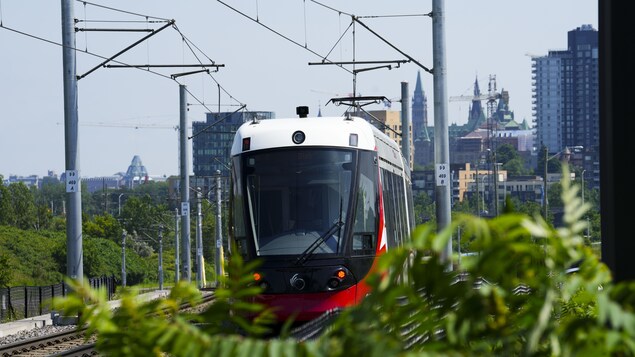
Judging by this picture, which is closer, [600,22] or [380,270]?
[380,270]

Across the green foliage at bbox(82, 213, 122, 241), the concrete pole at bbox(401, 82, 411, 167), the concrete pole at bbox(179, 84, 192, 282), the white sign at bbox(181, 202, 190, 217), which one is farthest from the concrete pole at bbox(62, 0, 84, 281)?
the green foliage at bbox(82, 213, 122, 241)

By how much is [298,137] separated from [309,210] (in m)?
1.02

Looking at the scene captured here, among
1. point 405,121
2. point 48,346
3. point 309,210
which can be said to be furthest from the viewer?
point 405,121

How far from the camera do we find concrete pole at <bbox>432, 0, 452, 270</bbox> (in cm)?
2589

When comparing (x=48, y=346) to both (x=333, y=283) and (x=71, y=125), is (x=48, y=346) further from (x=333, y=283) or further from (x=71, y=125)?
(x=333, y=283)

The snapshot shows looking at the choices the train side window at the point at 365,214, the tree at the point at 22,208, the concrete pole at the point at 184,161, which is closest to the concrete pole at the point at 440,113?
the train side window at the point at 365,214

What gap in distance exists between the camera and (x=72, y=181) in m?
26.0

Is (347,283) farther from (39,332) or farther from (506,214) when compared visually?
(506,214)

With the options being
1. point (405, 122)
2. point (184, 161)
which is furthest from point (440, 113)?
point (184, 161)

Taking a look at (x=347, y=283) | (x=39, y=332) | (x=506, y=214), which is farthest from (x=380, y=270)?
(x=39, y=332)

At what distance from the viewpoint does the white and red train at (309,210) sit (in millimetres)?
17250

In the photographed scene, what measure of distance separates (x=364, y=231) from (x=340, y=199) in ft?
1.69

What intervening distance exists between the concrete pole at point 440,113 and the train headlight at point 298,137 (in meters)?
8.34

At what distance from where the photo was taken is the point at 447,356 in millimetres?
2412
